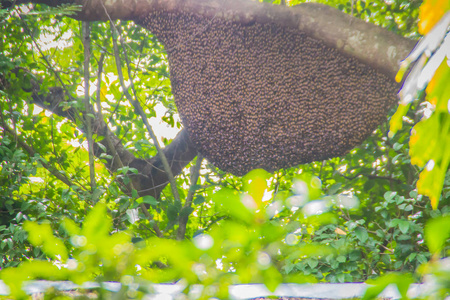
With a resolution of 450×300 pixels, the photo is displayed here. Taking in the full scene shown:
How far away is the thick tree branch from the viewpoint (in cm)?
140

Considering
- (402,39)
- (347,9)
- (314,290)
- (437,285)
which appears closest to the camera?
(437,285)

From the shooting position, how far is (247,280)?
0.26 m

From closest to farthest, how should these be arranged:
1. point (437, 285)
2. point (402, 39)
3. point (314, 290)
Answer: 1. point (437, 285)
2. point (314, 290)
3. point (402, 39)

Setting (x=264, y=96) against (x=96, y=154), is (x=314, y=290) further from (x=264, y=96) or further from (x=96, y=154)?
(x=96, y=154)

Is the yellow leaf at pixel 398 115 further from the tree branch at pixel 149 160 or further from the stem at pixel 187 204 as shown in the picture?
the tree branch at pixel 149 160

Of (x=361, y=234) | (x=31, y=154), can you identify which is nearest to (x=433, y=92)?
(x=361, y=234)

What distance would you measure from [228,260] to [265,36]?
4.38 feet

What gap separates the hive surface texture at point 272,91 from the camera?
144 cm

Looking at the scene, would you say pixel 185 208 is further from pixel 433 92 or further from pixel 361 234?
pixel 433 92

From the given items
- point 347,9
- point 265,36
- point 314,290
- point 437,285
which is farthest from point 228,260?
point 347,9

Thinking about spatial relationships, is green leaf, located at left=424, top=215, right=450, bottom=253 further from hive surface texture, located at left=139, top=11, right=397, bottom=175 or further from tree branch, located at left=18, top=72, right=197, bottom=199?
tree branch, located at left=18, top=72, right=197, bottom=199

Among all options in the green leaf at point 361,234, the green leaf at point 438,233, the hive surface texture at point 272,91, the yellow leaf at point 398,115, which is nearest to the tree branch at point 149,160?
the hive surface texture at point 272,91

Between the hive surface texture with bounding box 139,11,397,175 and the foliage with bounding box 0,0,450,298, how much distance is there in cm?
22

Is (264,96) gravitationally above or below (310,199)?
above
